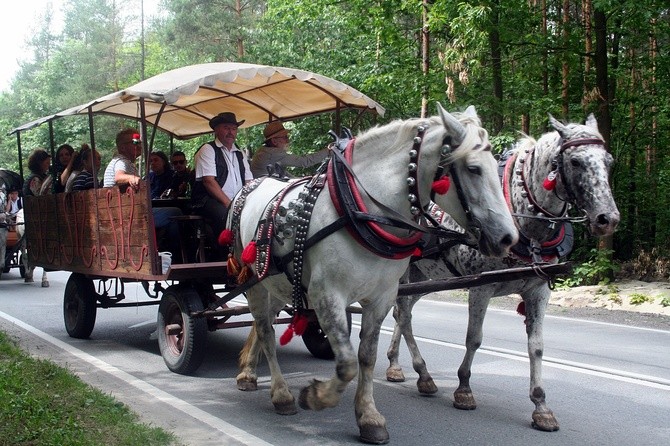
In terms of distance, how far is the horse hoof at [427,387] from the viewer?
6508 millimetres

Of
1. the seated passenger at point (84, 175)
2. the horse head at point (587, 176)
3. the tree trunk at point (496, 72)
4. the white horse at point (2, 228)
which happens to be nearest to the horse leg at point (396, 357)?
the horse head at point (587, 176)

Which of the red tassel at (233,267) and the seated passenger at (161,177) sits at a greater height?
the seated passenger at (161,177)

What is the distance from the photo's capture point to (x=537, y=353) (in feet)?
18.4

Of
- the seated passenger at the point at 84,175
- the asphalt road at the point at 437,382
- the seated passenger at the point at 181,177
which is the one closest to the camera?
the asphalt road at the point at 437,382

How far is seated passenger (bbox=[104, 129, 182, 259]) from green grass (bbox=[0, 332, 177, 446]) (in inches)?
69.2

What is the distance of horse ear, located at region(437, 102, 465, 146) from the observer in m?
4.59

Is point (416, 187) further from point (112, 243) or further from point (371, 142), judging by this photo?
point (112, 243)

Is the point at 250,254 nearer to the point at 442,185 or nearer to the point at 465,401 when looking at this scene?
the point at 442,185

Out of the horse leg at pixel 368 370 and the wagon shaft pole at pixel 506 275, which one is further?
the wagon shaft pole at pixel 506 275

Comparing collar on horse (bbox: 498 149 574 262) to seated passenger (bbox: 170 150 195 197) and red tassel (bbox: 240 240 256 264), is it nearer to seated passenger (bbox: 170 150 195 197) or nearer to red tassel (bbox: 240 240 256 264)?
red tassel (bbox: 240 240 256 264)

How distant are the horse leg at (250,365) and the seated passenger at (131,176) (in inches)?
58.2

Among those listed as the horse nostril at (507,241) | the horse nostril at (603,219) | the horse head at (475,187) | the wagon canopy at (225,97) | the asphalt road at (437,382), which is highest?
the wagon canopy at (225,97)

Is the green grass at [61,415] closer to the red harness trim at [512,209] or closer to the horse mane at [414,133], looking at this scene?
the horse mane at [414,133]

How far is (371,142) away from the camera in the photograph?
5098 mm
